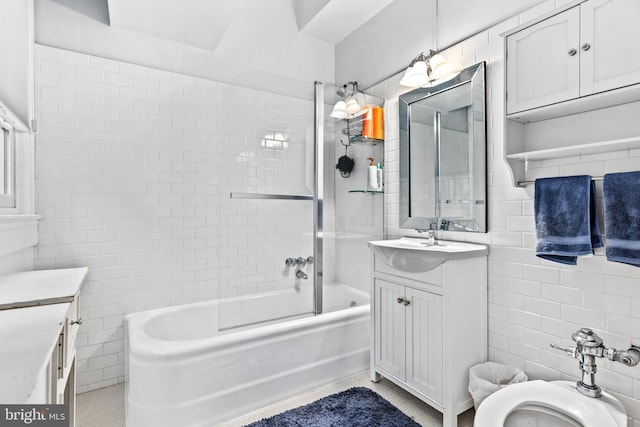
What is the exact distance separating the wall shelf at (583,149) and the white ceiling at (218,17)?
1.86 metres

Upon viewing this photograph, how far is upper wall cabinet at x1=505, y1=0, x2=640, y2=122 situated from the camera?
4.34 ft

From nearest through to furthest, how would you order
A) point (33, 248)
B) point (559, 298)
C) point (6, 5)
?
point (6, 5) < point (559, 298) < point (33, 248)

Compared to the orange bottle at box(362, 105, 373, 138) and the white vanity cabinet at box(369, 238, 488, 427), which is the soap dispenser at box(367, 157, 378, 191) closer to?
the orange bottle at box(362, 105, 373, 138)

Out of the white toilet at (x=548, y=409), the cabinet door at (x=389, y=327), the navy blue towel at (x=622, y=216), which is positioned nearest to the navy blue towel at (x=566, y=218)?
the navy blue towel at (x=622, y=216)

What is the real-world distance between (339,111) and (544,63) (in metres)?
1.40

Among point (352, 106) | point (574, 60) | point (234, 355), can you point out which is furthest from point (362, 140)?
point (234, 355)

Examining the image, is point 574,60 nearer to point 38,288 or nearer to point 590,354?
point 590,354

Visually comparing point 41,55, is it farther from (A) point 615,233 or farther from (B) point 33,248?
(A) point 615,233

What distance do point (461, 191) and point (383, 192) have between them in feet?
2.41

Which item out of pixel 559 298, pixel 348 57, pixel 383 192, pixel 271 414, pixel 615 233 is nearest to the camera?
pixel 615 233

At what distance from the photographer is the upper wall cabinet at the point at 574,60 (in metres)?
1.32

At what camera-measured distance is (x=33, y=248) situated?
2096 mm

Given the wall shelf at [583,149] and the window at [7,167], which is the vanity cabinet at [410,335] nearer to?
the wall shelf at [583,149]

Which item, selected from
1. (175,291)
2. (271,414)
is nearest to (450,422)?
(271,414)
